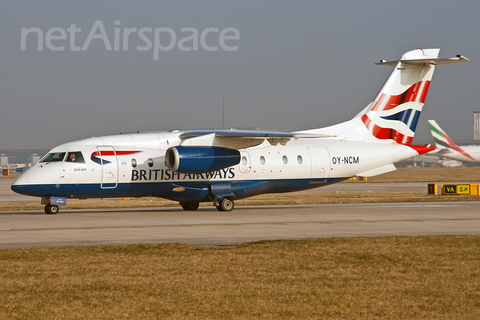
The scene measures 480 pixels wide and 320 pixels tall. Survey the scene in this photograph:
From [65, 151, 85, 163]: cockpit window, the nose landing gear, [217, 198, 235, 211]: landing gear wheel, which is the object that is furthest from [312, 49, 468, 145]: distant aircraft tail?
the nose landing gear

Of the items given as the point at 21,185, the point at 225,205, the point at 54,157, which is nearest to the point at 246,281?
the point at 21,185

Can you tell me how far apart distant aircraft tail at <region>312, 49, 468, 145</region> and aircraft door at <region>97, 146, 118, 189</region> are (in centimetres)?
1245

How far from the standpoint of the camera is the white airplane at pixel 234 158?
27.2m

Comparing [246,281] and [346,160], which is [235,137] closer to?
[346,160]

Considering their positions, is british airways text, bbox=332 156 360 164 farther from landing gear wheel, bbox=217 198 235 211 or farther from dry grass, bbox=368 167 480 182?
dry grass, bbox=368 167 480 182

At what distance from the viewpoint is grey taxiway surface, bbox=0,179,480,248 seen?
1767 centimetres

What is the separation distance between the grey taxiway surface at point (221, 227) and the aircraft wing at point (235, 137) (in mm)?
3884

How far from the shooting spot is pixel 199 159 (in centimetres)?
2788

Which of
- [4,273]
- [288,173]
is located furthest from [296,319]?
[288,173]

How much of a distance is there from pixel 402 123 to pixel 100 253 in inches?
946

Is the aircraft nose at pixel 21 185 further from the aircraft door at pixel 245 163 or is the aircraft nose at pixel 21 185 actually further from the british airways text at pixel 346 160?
the british airways text at pixel 346 160

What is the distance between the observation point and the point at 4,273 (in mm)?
11891

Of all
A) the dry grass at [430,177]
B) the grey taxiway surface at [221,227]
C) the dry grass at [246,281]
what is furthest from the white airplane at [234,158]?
the dry grass at [430,177]

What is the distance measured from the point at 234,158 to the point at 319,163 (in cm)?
531
